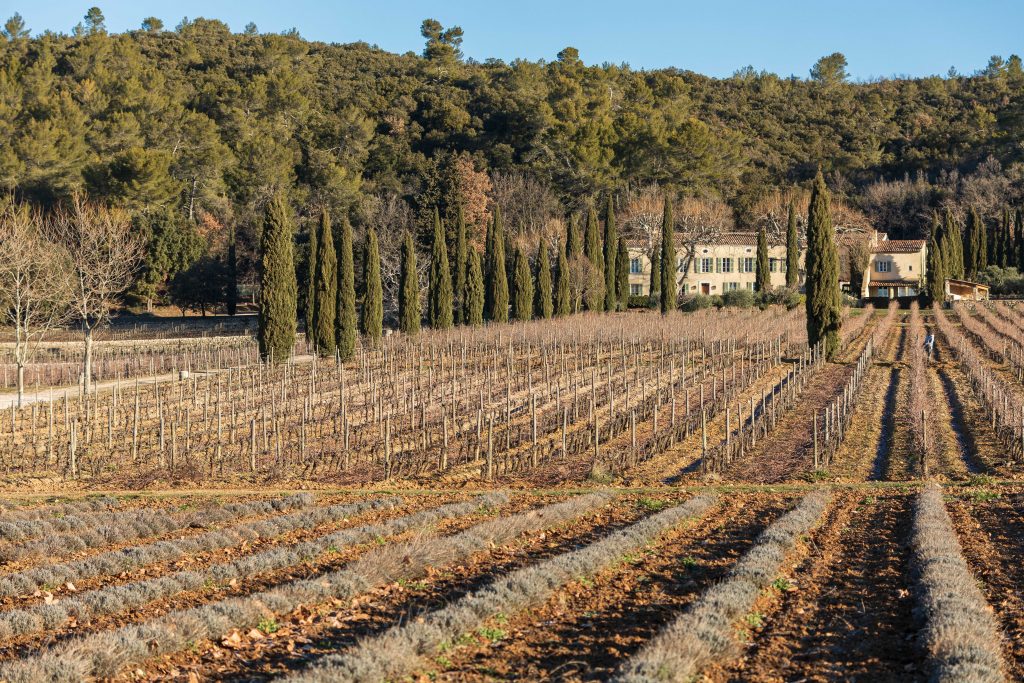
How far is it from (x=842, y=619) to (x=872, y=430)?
45.8 ft

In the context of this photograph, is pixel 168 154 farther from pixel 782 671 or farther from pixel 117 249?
pixel 782 671

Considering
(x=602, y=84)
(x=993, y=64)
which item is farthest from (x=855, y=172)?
(x=993, y=64)

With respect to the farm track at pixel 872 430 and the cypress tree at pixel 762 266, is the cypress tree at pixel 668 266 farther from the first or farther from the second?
the farm track at pixel 872 430

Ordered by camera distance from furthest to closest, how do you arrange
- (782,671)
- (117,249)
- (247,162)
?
(247,162), (117,249), (782,671)

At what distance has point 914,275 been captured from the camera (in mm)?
69500

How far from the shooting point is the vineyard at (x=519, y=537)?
7402mm

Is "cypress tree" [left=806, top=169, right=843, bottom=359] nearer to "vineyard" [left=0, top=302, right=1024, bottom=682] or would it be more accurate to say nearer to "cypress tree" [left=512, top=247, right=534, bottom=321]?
"vineyard" [left=0, top=302, right=1024, bottom=682]

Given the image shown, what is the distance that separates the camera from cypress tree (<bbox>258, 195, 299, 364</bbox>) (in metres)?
33.9

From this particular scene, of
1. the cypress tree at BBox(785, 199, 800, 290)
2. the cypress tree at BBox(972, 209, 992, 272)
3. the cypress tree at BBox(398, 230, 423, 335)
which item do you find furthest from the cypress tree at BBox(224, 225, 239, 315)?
the cypress tree at BBox(972, 209, 992, 272)

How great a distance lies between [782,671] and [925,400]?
19415mm

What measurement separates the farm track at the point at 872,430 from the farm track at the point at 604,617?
650 centimetres

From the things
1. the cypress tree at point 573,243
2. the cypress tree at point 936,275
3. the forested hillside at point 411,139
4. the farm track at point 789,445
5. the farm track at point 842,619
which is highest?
the forested hillside at point 411,139

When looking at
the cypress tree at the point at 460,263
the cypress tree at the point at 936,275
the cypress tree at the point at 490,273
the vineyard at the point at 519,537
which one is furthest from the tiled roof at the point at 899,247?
the vineyard at the point at 519,537

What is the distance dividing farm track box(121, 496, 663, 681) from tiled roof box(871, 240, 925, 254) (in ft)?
208
